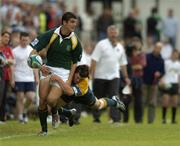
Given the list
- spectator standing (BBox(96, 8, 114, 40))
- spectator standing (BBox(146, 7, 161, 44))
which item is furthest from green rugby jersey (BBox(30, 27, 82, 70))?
spectator standing (BBox(146, 7, 161, 44))

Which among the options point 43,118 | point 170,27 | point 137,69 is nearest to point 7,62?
point 43,118

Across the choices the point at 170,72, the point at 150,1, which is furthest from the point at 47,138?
the point at 150,1

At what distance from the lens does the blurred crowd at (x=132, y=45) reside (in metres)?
27.3

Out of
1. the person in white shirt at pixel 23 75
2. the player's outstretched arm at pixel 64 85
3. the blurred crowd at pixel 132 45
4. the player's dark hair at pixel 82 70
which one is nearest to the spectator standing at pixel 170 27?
the blurred crowd at pixel 132 45

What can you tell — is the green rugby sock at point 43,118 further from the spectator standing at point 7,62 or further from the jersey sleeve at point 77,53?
the spectator standing at point 7,62

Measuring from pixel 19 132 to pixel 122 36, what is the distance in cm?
1794

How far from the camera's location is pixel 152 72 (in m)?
29.0

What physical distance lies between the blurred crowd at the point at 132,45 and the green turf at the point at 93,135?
2.20 metres

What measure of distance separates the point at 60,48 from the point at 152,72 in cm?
903

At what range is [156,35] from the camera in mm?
38344

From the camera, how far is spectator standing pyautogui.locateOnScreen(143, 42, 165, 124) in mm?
28844

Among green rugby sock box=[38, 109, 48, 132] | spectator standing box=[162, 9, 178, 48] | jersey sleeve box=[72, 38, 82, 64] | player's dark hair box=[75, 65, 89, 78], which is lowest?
green rugby sock box=[38, 109, 48, 132]

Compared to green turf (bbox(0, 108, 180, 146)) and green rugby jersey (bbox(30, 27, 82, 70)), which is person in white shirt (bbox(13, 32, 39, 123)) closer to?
green turf (bbox(0, 108, 180, 146))

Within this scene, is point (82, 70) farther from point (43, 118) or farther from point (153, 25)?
point (153, 25)
